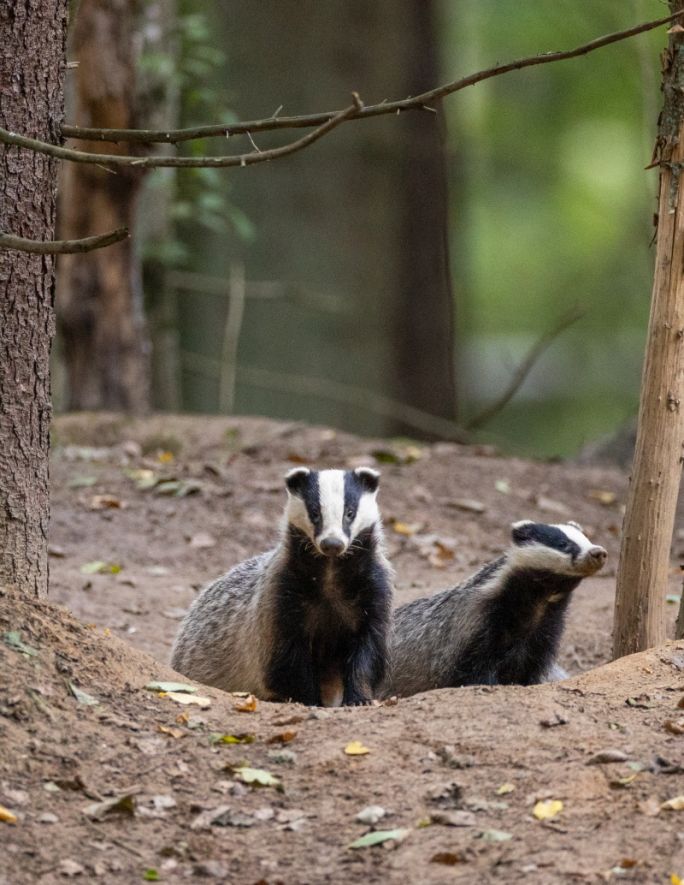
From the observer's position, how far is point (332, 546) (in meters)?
4.66

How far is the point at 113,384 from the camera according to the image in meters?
9.29

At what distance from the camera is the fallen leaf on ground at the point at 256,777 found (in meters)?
3.45

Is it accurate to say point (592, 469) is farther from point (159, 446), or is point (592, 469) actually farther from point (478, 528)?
point (159, 446)

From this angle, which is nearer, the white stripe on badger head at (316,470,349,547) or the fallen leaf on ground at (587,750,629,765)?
the fallen leaf on ground at (587,750,629,765)

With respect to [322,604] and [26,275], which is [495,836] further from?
[26,275]


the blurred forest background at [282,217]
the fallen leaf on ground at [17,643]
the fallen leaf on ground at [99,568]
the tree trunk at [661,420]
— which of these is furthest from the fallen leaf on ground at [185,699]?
the blurred forest background at [282,217]

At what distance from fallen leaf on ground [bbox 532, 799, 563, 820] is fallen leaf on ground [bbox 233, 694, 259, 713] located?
1105mm

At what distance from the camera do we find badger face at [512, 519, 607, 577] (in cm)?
501

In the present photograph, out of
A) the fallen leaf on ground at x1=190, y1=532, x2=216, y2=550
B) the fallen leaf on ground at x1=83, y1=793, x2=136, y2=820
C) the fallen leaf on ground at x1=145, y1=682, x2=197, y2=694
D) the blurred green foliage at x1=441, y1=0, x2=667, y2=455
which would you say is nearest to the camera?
the fallen leaf on ground at x1=83, y1=793, x2=136, y2=820

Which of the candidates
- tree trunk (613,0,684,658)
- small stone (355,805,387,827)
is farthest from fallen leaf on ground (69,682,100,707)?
tree trunk (613,0,684,658)

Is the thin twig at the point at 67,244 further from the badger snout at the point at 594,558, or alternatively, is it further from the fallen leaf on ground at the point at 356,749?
the badger snout at the point at 594,558

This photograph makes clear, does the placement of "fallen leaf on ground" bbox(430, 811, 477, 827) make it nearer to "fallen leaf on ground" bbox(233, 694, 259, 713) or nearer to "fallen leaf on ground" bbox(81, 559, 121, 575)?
"fallen leaf on ground" bbox(233, 694, 259, 713)

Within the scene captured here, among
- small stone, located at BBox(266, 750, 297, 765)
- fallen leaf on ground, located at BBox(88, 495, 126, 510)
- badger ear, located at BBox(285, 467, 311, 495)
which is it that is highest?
badger ear, located at BBox(285, 467, 311, 495)

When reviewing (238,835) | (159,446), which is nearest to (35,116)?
(238,835)
